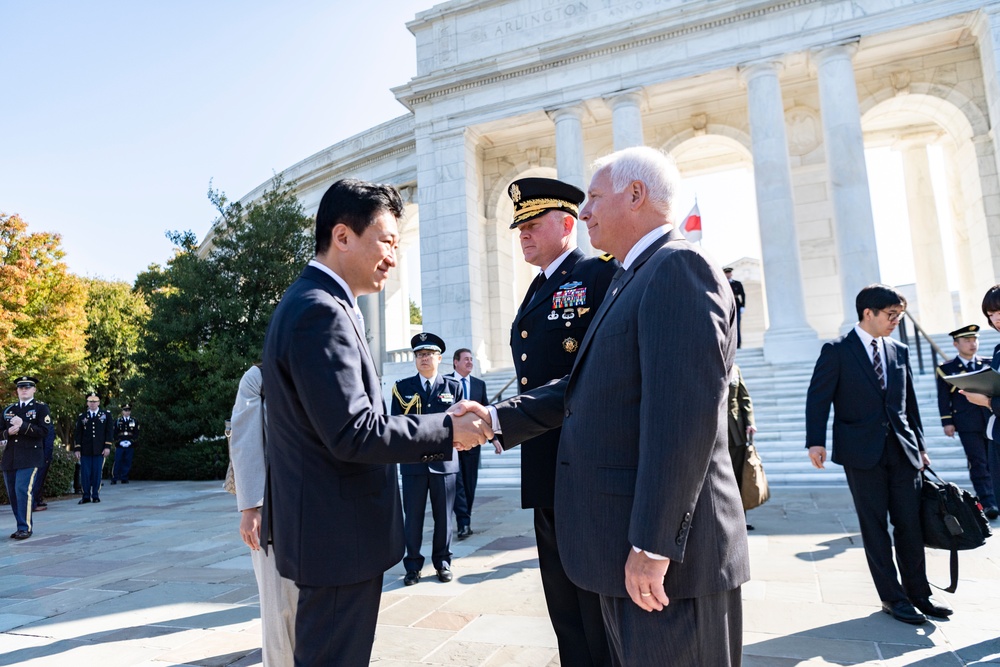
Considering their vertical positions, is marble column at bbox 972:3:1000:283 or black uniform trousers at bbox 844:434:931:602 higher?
marble column at bbox 972:3:1000:283

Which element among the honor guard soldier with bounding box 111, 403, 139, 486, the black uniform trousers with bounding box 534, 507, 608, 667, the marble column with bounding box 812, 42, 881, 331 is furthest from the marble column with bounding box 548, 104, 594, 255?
the black uniform trousers with bounding box 534, 507, 608, 667

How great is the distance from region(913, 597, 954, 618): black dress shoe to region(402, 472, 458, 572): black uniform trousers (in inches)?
137

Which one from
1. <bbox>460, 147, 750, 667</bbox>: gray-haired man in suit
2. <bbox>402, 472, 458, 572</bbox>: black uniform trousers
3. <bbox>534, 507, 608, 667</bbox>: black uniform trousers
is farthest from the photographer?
<bbox>402, 472, 458, 572</bbox>: black uniform trousers

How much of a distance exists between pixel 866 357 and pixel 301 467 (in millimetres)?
3885

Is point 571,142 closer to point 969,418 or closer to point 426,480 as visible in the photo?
point 969,418

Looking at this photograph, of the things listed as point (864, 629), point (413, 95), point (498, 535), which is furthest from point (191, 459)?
point (864, 629)

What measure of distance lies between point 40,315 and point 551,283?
74.1 feet

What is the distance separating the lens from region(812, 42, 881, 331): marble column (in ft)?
50.1

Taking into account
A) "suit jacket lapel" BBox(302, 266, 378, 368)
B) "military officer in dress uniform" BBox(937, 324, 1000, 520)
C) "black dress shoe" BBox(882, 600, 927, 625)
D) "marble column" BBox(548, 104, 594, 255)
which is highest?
"marble column" BBox(548, 104, 594, 255)

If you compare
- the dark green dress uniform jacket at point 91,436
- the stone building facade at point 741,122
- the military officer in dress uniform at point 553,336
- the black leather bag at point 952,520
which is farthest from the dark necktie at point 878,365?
the dark green dress uniform jacket at point 91,436

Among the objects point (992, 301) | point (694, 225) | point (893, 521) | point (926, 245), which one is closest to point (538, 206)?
point (893, 521)

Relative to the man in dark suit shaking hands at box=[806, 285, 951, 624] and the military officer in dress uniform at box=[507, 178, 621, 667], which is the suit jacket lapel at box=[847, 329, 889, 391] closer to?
the man in dark suit shaking hands at box=[806, 285, 951, 624]

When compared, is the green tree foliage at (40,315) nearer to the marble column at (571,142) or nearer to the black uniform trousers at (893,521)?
the marble column at (571,142)

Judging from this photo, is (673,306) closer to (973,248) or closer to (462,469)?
(462,469)
